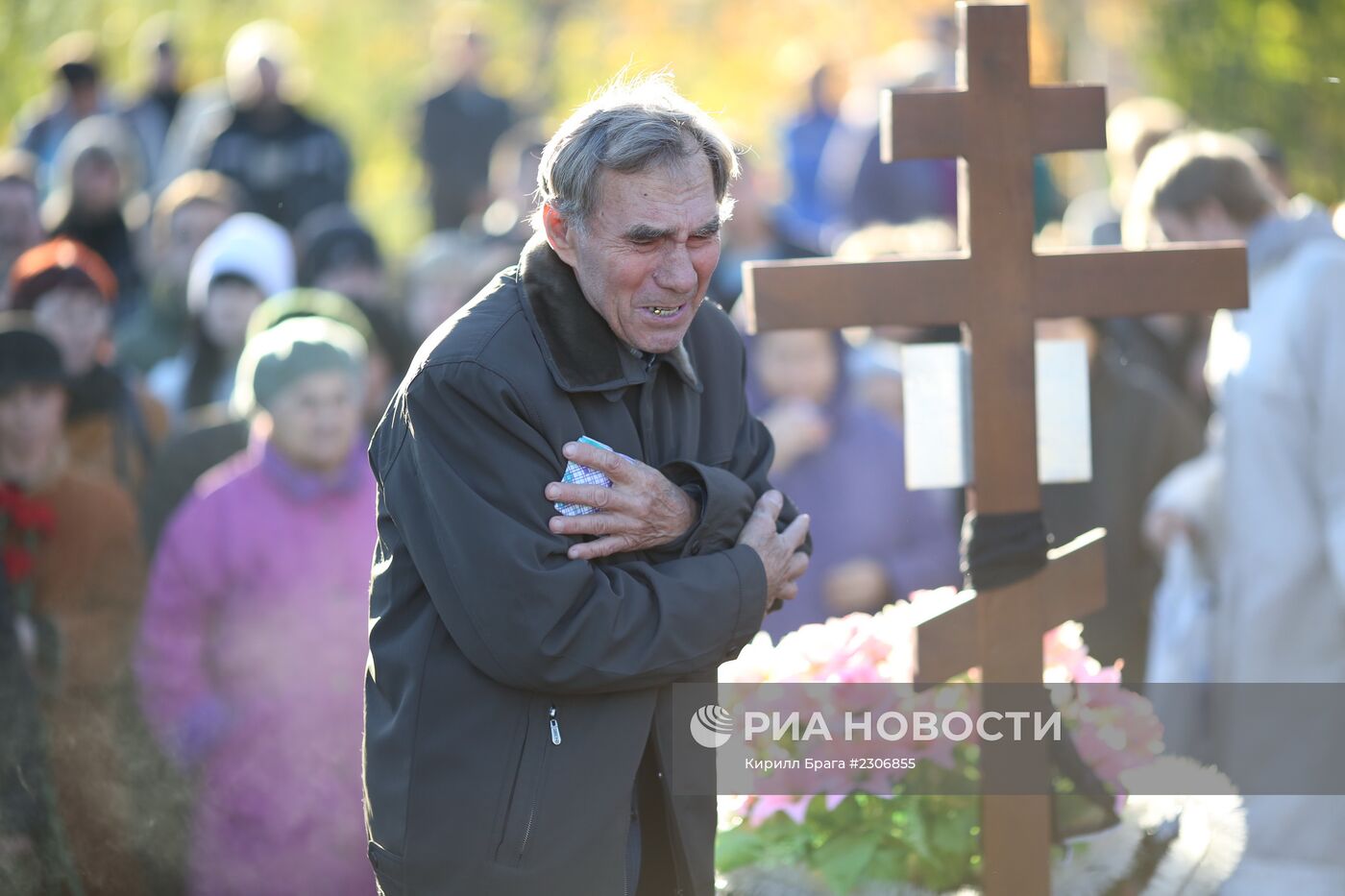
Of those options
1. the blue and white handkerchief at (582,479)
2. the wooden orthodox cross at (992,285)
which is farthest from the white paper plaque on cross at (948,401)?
the blue and white handkerchief at (582,479)

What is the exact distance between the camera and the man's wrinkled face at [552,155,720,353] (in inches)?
101

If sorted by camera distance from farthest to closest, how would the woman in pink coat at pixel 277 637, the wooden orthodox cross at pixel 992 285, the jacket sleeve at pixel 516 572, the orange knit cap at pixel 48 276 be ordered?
1. the orange knit cap at pixel 48 276
2. the woman in pink coat at pixel 277 637
3. the wooden orthodox cross at pixel 992 285
4. the jacket sleeve at pixel 516 572

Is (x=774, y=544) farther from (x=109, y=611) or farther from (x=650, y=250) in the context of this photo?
(x=109, y=611)

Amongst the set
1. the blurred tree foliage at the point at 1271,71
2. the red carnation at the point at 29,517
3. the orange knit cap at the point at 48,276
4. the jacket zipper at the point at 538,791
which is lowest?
the jacket zipper at the point at 538,791

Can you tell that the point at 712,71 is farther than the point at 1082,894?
Yes

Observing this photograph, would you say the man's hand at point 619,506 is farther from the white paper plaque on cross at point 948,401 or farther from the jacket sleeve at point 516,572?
the white paper plaque on cross at point 948,401

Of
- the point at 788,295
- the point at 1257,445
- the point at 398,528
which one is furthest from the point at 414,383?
the point at 1257,445

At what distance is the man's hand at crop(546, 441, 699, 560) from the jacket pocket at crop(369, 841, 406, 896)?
0.57 meters

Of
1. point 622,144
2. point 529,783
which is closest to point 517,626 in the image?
point 529,783

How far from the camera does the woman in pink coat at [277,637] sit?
436cm

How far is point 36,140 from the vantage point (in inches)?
423

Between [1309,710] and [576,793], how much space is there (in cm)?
293

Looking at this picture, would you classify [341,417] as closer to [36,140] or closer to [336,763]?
[336,763]

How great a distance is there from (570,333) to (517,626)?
0.49 metres
